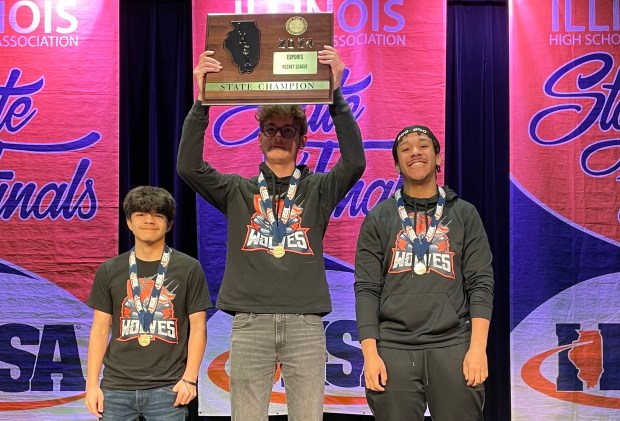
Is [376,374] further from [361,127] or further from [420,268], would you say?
[361,127]

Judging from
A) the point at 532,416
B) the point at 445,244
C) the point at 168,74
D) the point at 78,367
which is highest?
the point at 168,74

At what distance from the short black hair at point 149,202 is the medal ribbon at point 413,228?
3.00ft

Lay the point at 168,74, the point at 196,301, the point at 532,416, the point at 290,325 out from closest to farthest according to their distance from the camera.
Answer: the point at 290,325 < the point at 196,301 < the point at 532,416 < the point at 168,74

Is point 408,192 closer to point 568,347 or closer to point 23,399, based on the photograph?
point 568,347

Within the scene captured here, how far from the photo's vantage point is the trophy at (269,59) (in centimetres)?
268

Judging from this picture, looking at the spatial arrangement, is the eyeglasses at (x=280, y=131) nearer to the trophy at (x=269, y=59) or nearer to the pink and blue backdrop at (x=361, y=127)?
the trophy at (x=269, y=59)

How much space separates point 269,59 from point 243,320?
3.17ft

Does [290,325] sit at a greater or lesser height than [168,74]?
lesser

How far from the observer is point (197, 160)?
9.18ft

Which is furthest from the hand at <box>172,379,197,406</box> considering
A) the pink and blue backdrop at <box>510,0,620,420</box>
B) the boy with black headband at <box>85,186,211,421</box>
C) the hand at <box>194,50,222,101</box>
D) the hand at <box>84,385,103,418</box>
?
the pink and blue backdrop at <box>510,0,620,420</box>

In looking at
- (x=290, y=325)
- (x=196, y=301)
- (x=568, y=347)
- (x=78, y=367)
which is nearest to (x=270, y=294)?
(x=290, y=325)

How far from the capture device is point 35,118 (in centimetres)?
411

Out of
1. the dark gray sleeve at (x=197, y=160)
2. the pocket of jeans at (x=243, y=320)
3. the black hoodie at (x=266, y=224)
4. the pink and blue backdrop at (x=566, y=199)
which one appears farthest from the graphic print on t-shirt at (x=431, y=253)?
the pink and blue backdrop at (x=566, y=199)

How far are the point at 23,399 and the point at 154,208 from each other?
184 centimetres
